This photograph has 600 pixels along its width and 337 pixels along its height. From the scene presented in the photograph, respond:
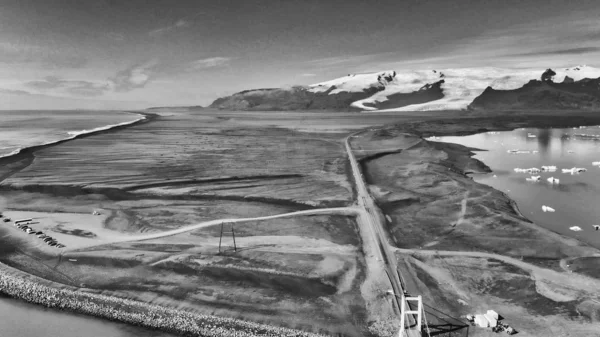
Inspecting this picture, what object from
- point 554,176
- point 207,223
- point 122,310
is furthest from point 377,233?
point 554,176

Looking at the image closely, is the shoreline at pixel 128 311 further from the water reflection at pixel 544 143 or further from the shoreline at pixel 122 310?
the water reflection at pixel 544 143

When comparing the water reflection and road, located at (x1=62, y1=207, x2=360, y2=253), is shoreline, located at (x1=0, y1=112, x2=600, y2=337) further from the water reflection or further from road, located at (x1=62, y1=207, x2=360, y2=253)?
the water reflection

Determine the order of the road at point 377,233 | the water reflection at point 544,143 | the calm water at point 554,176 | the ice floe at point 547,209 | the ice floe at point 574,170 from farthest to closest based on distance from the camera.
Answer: the water reflection at point 544,143 → the ice floe at point 574,170 → the ice floe at point 547,209 → the calm water at point 554,176 → the road at point 377,233

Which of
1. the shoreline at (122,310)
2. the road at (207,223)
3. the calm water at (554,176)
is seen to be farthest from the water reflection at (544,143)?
the shoreline at (122,310)

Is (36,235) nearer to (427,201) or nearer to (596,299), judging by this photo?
(427,201)

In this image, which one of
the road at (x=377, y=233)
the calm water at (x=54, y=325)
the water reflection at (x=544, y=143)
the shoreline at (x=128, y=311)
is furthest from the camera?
the water reflection at (x=544, y=143)

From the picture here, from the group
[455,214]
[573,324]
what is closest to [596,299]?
[573,324]
